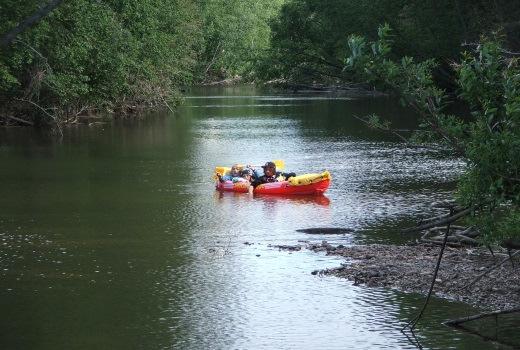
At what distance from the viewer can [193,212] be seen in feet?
67.7

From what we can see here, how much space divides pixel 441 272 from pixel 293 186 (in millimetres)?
9465

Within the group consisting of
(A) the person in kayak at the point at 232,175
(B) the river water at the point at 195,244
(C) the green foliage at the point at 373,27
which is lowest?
(B) the river water at the point at 195,244

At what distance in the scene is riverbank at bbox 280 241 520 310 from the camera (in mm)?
12891

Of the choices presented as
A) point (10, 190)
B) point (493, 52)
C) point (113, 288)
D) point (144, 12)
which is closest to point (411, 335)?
point (493, 52)

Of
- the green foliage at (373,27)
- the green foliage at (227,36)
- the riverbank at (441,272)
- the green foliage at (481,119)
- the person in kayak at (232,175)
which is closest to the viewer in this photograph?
the green foliage at (481,119)

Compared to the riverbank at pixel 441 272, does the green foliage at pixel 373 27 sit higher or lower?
higher

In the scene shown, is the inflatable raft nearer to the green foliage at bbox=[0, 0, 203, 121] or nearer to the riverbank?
the riverbank

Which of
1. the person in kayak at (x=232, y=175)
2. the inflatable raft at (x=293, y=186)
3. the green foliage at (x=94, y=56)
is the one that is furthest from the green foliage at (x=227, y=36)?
the inflatable raft at (x=293, y=186)

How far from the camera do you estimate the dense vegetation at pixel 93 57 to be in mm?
33031

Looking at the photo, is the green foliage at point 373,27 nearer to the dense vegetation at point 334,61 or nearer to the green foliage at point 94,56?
the dense vegetation at point 334,61

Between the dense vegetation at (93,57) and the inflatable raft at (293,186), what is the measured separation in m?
6.74

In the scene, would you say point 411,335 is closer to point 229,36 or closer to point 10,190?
point 10,190

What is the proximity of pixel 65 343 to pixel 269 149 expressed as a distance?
2100 cm

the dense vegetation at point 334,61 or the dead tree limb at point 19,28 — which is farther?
the dense vegetation at point 334,61
